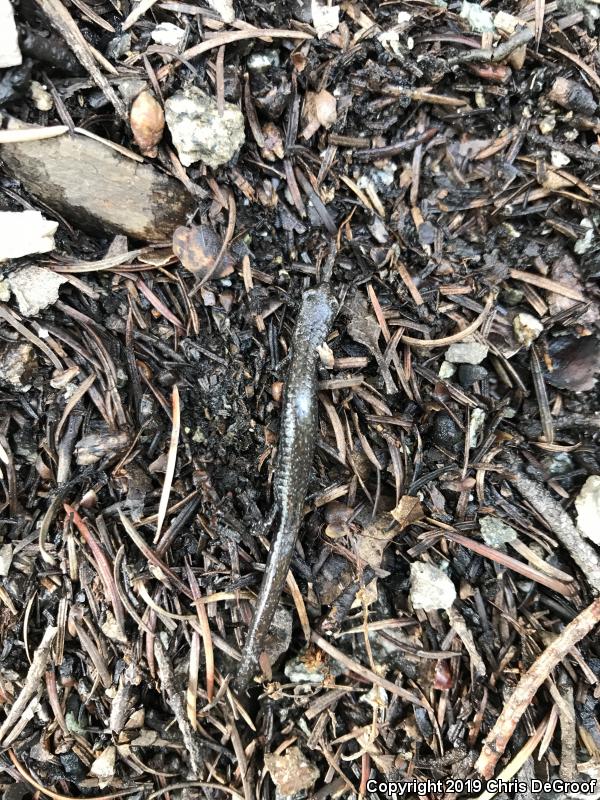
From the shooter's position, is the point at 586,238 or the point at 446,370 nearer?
the point at 586,238

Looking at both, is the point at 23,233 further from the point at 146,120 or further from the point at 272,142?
the point at 272,142

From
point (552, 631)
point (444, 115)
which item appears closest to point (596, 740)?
point (552, 631)

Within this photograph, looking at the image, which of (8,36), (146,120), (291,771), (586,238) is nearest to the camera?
(8,36)

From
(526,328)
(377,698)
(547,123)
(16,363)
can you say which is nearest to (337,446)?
(526,328)

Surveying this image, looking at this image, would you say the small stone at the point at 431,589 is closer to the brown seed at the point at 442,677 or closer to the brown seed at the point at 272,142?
the brown seed at the point at 442,677

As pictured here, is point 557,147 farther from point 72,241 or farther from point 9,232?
point 9,232

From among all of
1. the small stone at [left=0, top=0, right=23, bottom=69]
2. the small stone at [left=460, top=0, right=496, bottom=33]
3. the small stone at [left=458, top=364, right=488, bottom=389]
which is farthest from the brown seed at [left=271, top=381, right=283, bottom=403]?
the small stone at [left=460, top=0, right=496, bottom=33]

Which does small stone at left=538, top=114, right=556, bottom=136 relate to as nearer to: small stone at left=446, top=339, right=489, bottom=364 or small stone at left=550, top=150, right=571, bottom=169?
small stone at left=550, top=150, right=571, bottom=169

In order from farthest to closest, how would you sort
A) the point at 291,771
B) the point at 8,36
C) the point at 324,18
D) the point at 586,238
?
the point at 291,771, the point at 586,238, the point at 324,18, the point at 8,36
